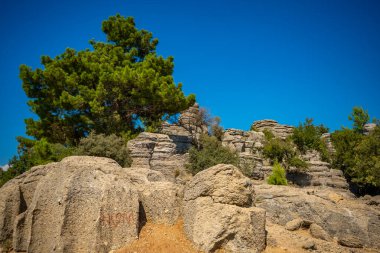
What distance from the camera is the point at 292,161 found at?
98.6 ft

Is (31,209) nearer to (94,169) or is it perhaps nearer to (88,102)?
(94,169)

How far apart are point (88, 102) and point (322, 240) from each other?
19.5 metres

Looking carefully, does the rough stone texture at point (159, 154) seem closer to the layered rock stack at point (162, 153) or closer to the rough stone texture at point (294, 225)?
the layered rock stack at point (162, 153)

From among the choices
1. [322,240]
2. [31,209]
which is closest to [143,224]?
[31,209]

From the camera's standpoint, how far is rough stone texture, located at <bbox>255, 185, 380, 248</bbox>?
11805 millimetres

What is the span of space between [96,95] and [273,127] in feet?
117

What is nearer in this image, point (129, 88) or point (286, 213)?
point (286, 213)

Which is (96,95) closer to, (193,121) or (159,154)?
(159,154)

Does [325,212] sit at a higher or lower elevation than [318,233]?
higher

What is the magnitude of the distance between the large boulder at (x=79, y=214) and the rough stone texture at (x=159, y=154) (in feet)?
36.8

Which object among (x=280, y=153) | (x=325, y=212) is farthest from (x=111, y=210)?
(x=280, y=153)

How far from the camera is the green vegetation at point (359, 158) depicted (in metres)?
29.6

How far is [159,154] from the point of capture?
20.7 m

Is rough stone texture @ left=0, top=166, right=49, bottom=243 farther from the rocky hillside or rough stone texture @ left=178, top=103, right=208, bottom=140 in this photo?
rough stone texture @ left=178, top=103, right=208, bottom=140
